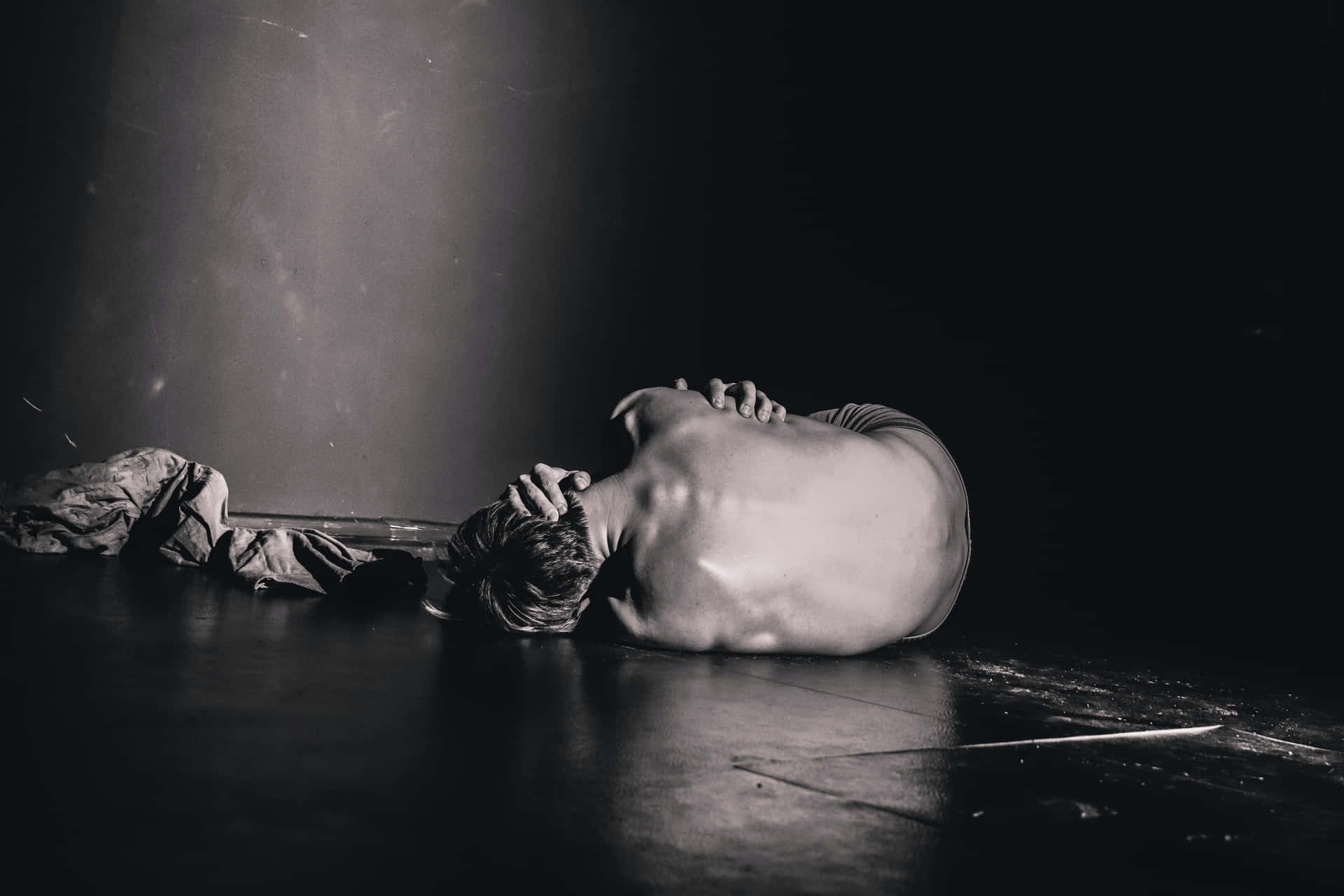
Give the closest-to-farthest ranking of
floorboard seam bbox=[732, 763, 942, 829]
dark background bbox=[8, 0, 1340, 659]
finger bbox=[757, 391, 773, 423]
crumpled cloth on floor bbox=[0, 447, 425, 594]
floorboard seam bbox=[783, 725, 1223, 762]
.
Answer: floorboard seam bbox=[732, 763, 942, 829], floorboard seam bbox=[783, 725, 1223, 762], finger bbox=[757, 391, 773, 423], crumpled cloth on floor bbox=[0, 447, 425, 594], dark background bbox=[8, 0, 1340, 659]

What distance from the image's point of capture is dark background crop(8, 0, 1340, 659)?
312cm

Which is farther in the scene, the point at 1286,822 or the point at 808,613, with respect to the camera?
the point at 808,613

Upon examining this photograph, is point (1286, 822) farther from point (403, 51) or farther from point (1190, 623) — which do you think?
point (403, 51)

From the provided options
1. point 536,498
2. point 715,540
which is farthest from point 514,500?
point 715,540

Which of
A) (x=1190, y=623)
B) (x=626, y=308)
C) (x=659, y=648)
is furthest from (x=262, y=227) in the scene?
(x=1190, y=623)

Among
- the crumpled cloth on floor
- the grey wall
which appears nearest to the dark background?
the grey wall

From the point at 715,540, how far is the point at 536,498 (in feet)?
1.17

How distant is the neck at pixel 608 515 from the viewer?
6.79 ft

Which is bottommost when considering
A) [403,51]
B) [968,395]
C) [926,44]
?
[968,395]

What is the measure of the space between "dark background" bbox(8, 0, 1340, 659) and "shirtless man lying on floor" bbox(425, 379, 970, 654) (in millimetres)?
835

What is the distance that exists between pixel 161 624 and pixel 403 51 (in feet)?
8.27

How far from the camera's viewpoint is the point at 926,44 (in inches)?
152

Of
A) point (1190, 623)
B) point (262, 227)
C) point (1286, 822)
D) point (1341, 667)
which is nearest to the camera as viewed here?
point (1286, 822)

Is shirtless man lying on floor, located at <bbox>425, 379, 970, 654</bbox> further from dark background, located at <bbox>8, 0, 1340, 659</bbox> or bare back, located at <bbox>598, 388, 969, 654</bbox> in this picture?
dark background, located at <bbox>8, 0, 1340, 659</bbox>
